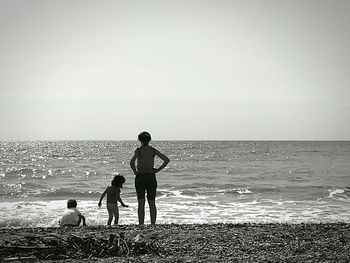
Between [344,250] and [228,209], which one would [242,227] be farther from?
[228,209]

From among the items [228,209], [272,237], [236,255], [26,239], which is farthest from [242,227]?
[228,209]

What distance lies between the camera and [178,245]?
6.30 m

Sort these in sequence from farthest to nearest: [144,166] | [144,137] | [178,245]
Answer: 1. [144,166]
2. [144,137]
3. [178,245]

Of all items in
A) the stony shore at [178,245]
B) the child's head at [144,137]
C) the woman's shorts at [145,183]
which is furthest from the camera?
the woman's shorts at [145,183]

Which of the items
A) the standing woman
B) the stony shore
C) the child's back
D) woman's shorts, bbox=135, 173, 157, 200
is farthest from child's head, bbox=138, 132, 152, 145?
the stony shore

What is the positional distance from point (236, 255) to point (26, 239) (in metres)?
3.24

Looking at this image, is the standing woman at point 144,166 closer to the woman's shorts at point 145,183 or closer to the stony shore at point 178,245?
the woman's shorts at point 145,183

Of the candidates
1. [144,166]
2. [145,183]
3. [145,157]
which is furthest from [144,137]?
[145,183]

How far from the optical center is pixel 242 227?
7.79 meters

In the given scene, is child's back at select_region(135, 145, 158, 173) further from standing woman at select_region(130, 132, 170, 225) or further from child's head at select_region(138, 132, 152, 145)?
child's head at select_region(138, 132, 152, 145)

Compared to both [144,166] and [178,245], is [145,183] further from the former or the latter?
[178,245]

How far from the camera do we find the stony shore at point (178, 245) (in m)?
5.61

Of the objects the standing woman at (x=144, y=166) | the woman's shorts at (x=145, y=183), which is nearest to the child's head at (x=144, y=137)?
the standing woman at (x=144, y=166)

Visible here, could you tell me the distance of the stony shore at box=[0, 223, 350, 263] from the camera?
5605 millimetres
